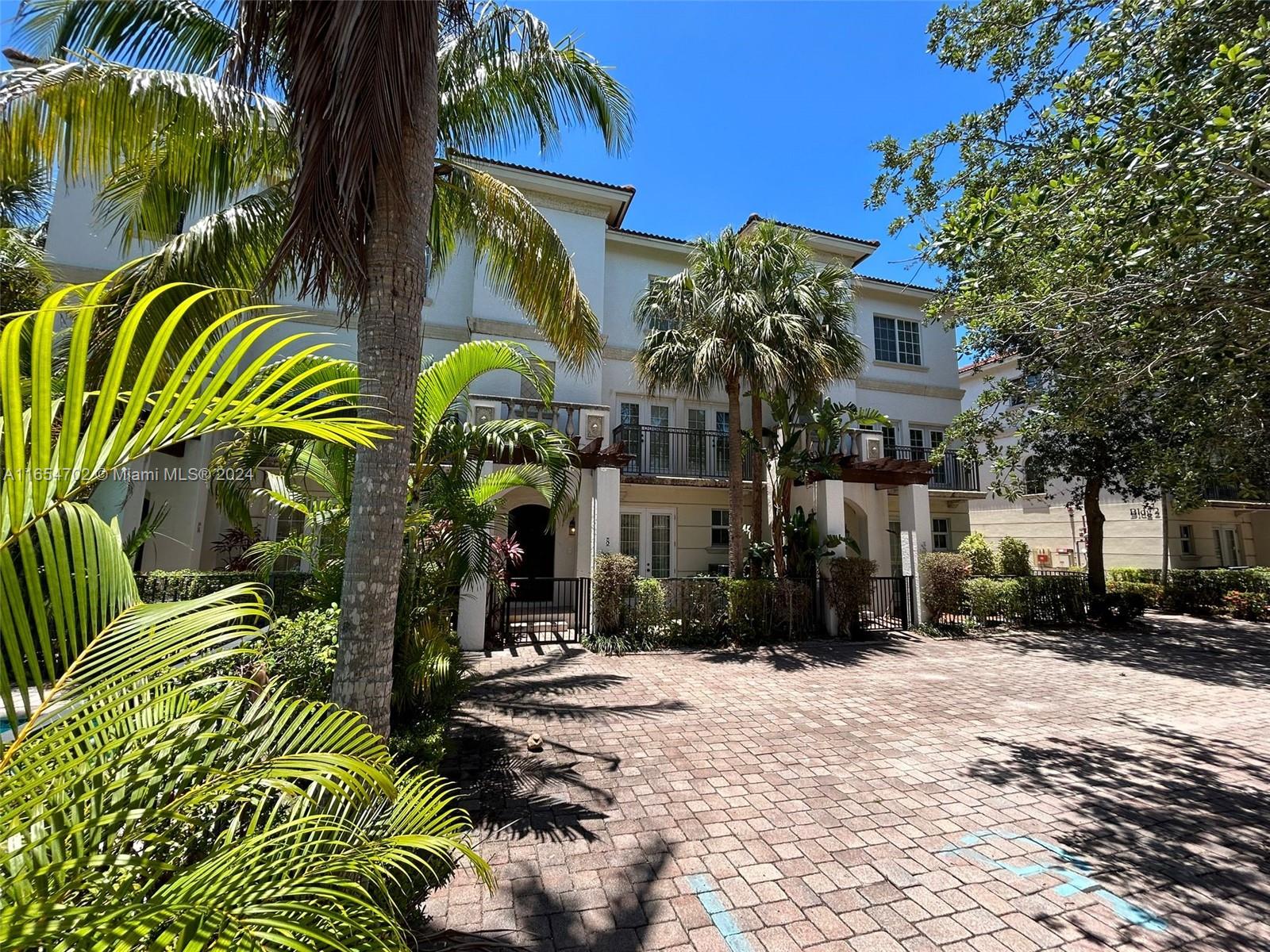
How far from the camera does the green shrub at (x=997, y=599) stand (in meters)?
12.8

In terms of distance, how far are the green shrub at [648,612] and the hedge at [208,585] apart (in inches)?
212

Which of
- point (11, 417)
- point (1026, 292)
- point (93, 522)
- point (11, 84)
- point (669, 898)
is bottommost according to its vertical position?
point (669, 898)

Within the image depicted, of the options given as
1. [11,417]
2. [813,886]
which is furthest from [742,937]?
[11,417]

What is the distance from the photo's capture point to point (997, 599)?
42.3 feet

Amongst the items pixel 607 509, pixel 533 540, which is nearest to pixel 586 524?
pixel 607 509

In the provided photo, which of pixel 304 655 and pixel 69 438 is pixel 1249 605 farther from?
pixel 69 438

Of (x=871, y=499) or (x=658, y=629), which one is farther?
(x=871, y=499)

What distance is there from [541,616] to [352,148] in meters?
10.3

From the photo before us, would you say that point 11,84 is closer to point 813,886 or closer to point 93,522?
point 93,522

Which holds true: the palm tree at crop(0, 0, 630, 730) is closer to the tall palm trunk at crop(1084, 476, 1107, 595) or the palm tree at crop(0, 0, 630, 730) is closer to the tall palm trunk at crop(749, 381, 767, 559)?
the tall palm trunk at crop(749, 381, 767, 559)

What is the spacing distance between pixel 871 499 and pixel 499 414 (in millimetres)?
9750

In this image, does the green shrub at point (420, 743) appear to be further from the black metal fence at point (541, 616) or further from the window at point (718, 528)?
the window at point (718, 528)

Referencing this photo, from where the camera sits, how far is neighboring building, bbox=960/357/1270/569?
18891 mm

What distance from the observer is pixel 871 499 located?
1447cm
